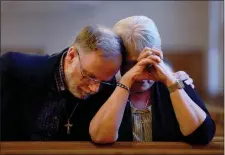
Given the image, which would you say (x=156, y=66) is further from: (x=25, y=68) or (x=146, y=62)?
(x=25, y=68)

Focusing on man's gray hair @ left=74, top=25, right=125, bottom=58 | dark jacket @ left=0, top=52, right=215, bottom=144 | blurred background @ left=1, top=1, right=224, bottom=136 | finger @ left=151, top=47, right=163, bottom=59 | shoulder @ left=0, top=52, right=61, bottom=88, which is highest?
man's gray hair @ left=74, top=25, right=125, bottom=58

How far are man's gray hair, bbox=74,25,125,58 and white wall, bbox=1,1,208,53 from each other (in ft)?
10.6

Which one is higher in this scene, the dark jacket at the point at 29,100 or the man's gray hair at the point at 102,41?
the man's gray hair at the point at 102,41

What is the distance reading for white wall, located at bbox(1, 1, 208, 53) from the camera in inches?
171

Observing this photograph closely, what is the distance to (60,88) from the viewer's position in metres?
1.09

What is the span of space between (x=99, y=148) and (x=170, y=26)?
12.0ft

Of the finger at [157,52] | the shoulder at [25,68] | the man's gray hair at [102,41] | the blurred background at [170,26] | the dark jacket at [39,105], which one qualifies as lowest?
the blurred background at [170,26]

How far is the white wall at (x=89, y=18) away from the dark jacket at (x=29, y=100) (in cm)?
320

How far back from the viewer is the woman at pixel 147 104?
1.01 metres

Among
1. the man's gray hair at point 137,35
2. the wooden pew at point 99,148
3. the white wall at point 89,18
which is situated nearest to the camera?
the wooden pew at point 99,148

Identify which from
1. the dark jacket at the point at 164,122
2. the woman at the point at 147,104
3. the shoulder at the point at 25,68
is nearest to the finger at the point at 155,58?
the woman at the point at 147,104

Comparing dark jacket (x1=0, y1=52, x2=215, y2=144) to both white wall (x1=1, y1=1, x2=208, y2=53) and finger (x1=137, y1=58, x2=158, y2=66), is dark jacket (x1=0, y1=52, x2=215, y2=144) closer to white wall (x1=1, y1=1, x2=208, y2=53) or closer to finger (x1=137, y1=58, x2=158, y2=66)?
finger (x1=137, y1=58, x2=158, y2=66)

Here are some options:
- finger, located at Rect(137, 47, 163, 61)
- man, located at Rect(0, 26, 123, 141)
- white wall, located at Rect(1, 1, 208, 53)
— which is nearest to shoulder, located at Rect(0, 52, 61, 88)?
man, located at Rect(0, 26, 123, 141)

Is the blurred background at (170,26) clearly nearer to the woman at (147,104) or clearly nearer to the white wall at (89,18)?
the white wall at (89,18)
